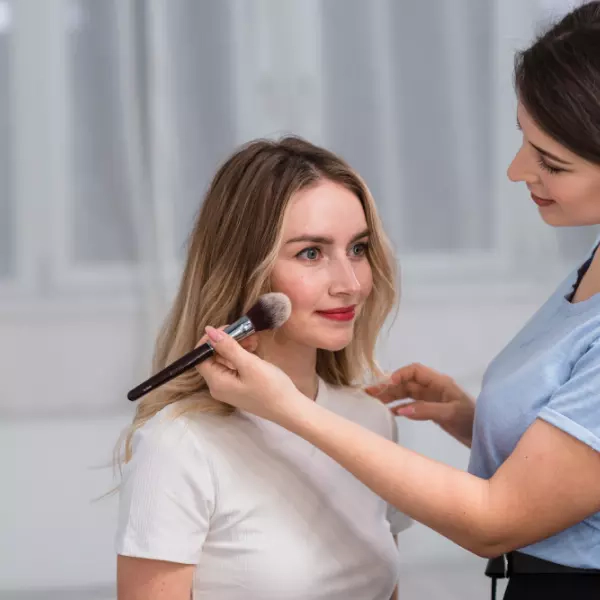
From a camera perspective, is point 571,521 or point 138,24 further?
point 138,24

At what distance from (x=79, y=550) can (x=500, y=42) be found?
1479mm

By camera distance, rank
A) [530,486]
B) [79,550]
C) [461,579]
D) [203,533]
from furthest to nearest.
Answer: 1. [461,579]
2. [79,550]
3. [203,533]
4. [530,486]

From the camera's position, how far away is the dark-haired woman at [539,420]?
94cm

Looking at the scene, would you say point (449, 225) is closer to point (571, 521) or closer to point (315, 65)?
point (315, 65)

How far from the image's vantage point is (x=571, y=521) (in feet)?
3.16

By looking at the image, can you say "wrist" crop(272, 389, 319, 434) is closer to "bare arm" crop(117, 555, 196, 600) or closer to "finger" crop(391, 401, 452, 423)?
"bare arm" crop(117, 555, 196, 600)

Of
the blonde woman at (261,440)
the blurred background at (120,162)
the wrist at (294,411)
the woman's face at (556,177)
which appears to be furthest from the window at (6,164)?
the woman's face at (556,177)

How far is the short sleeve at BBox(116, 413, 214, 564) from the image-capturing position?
1.06m

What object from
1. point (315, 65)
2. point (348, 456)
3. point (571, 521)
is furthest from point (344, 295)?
point (315, 65)

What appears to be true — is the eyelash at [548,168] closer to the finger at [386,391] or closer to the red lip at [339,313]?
the red lip at [339,313]

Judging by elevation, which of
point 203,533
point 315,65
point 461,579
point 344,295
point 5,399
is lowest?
point 461,579

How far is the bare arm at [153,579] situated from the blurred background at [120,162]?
0.90m

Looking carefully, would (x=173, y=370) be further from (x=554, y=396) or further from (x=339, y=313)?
(x=554, y=396)

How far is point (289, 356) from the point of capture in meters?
1.26
